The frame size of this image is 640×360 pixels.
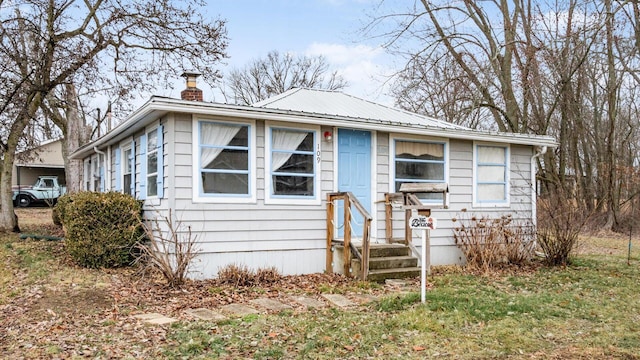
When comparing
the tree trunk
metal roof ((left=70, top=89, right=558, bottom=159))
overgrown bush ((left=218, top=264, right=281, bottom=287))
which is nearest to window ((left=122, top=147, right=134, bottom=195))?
metal roof ((left=70, top=89, right=558, bottom=159))

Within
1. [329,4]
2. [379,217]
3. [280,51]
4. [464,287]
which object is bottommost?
[464,287]

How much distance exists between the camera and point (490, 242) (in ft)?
28.9

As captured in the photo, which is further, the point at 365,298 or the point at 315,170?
the point at 315,170

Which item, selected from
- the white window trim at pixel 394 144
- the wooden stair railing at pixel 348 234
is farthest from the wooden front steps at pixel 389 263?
the white window trim at pixel 394 144

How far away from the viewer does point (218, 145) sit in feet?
24.6

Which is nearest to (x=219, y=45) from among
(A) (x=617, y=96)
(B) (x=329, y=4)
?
(B) (x=329, y=4)

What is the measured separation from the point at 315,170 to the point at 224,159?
61.6 inches

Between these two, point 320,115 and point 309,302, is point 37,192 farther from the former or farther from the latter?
point 309,302

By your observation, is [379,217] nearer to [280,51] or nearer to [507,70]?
[507,70]

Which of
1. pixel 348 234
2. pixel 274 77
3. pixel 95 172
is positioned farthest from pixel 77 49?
pixel 274 77

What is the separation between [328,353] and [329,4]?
1160 cm

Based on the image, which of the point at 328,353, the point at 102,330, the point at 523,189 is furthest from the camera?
the point at 523,189

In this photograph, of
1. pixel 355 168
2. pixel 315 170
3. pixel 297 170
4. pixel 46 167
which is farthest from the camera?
pixel 46 167

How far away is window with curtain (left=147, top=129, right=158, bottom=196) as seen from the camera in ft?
26.4
